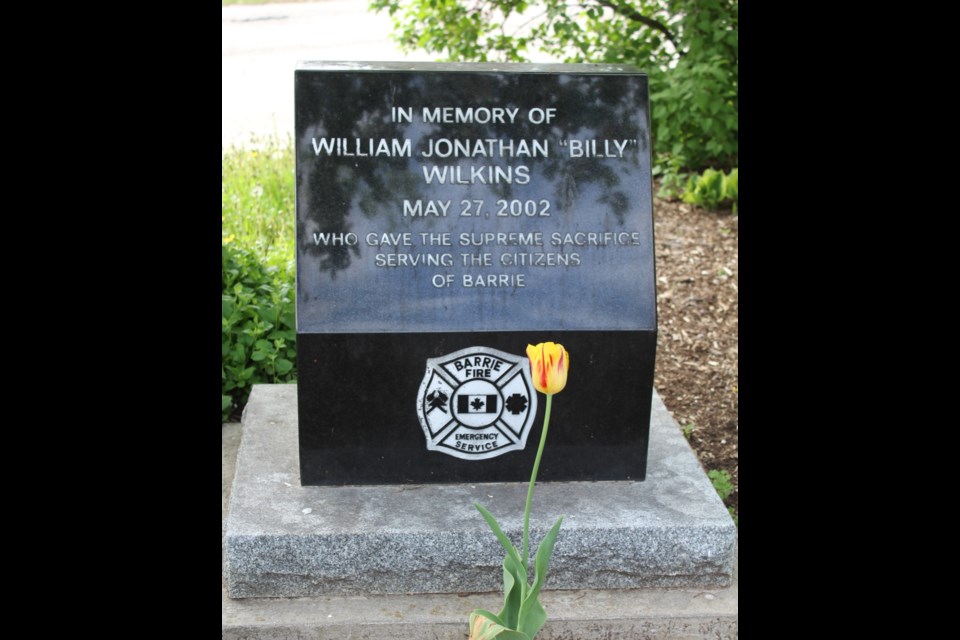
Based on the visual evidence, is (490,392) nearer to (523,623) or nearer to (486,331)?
(486,331)

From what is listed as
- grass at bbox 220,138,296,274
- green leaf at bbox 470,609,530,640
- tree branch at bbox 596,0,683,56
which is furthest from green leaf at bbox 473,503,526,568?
tree branch at bbox 596,0,683,56

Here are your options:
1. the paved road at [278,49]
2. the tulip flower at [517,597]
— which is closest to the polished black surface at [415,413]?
the tulip flower at [517,597]

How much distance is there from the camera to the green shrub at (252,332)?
14.7ft

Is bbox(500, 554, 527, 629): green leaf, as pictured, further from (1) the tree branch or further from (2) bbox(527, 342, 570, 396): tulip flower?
(1) the tree branch

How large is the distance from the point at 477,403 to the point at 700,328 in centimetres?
226

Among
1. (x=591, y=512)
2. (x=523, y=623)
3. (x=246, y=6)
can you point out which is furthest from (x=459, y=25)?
(x=246, y=6)

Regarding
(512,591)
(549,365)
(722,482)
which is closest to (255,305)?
(722,482)

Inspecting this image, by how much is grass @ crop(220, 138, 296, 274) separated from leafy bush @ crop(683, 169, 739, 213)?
7.64 ft

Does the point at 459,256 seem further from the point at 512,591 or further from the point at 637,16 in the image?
the point at 637,16

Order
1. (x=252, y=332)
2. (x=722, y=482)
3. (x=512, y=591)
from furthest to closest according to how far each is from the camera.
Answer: (x=252, y=332), (x=722, y=482), (x=512, y=591)

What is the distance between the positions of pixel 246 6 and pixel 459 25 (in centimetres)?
739

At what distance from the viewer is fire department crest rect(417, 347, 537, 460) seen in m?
3.33

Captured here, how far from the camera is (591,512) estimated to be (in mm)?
3268

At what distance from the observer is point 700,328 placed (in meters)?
5.35
